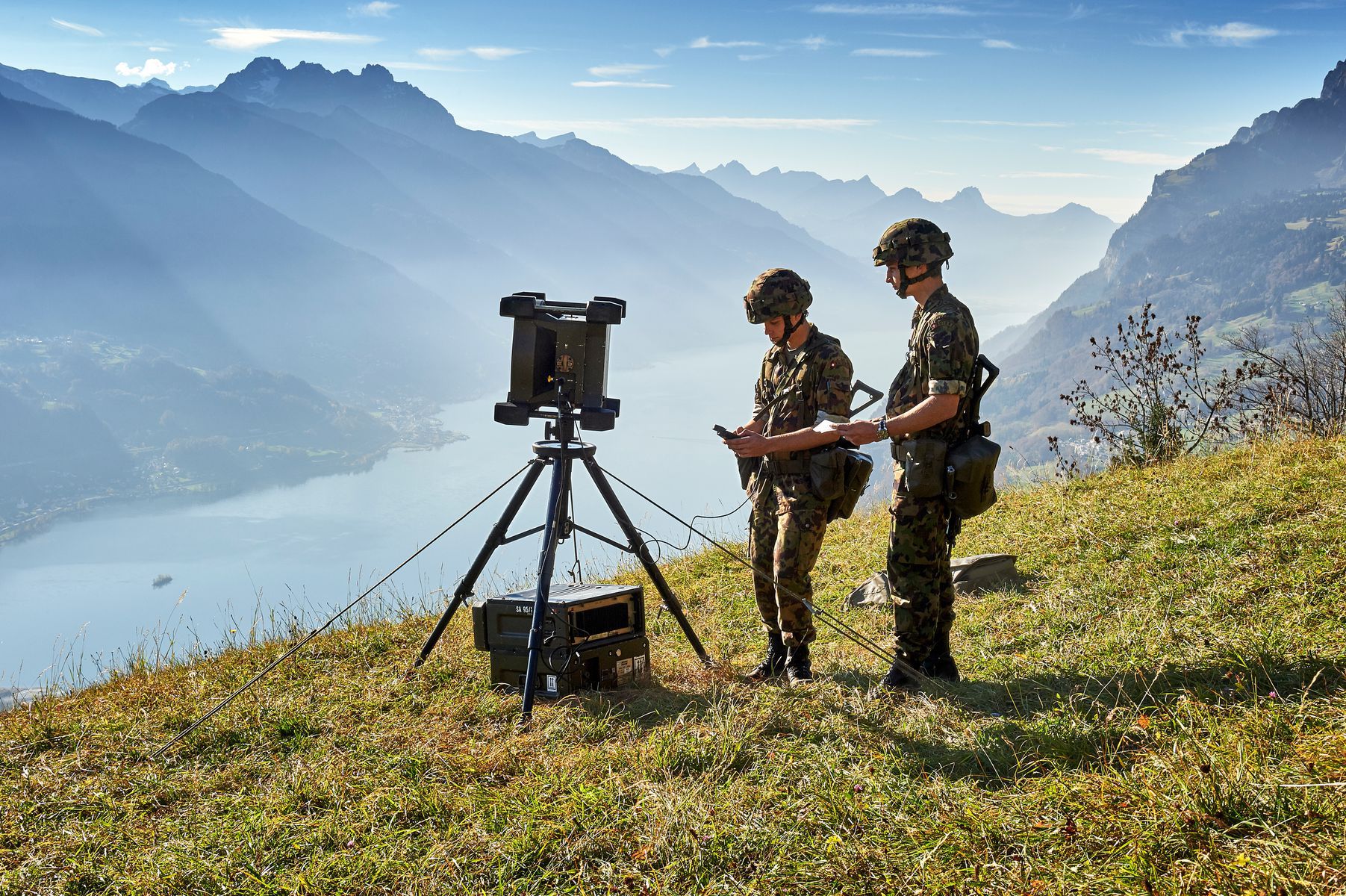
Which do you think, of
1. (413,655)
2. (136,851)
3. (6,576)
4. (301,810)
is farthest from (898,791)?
(6,576)

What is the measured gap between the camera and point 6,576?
403ft

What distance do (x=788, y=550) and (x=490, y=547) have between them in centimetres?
155

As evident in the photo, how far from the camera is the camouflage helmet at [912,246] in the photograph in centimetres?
411

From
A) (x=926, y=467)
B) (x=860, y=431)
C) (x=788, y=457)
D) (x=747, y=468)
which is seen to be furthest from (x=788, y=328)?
(x=926, y=467)

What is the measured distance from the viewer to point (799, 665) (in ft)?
15.3

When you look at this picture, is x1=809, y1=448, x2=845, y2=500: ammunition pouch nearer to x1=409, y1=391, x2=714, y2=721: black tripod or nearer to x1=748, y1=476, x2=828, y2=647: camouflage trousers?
x1=748, y1=476, x2=828, y2=647: camouflage trousers

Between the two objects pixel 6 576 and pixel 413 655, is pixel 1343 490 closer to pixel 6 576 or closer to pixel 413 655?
pixel 413 655

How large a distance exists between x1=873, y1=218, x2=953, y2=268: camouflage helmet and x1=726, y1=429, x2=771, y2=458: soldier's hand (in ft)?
3.30

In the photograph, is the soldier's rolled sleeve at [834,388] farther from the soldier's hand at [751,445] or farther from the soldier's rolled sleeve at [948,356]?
the soldier's rolled sleeve at [948,356]

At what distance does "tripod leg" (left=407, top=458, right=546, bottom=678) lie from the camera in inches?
177

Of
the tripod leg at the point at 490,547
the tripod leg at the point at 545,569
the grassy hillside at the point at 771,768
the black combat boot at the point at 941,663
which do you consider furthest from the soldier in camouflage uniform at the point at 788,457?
the tripod leg at the point at 490,547

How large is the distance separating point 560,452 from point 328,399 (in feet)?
673

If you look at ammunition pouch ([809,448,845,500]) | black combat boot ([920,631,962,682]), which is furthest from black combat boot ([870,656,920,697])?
ammunition pouch ([809,448,845,500])

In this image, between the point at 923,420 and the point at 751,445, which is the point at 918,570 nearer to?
the point at 923,420
